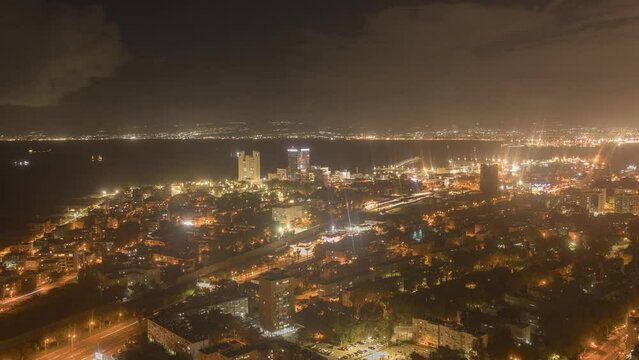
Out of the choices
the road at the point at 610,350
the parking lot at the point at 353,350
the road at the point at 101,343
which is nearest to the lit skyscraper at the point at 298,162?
the road at the point at 101,343

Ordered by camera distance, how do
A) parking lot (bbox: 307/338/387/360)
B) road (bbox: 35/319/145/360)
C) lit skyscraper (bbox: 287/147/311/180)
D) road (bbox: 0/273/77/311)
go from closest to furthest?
1. parking lot (bbox: 307/338/387/360)
2. road (bbox: 35/319/145/360)
3. road (bbox: 0/273/77/311)
4. lit skyscraper (bbox: 287/147/311/180)

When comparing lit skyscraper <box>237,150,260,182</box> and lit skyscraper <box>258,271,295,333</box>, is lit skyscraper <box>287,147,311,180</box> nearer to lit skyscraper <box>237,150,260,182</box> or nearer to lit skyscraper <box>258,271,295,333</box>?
lit skyscraper <box>237,150,260,182</box>

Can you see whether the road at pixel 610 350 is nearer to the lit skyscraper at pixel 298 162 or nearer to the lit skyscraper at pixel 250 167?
the lit skyscraper at pixel 298 162

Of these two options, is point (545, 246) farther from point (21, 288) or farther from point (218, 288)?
point (21, 288)

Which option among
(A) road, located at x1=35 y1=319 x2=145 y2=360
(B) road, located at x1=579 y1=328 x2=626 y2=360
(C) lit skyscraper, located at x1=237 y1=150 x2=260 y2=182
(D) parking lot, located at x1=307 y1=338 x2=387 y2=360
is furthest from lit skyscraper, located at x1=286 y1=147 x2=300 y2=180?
(B) road, located at x1=579 y1=328 x2=626 y2=360

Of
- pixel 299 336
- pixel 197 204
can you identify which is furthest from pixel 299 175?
pixel 299 336

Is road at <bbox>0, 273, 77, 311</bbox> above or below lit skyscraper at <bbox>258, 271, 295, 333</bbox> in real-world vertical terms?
below

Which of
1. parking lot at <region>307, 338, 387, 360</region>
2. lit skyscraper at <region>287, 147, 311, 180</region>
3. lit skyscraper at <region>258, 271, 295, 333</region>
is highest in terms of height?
lit skyscraper at <region>287, 147, 311, 180</region>
